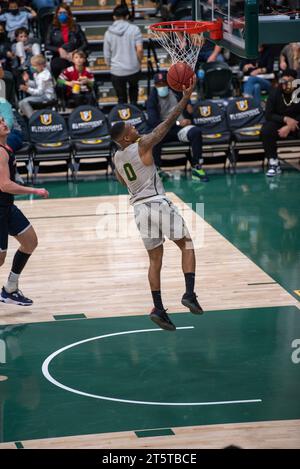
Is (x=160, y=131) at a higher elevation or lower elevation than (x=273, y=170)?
higher

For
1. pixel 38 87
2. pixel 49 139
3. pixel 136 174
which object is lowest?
pixel 49 139

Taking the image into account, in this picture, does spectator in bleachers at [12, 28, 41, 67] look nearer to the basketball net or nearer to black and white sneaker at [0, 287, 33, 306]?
the basketball net

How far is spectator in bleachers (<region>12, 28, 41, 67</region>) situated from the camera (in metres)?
18.3

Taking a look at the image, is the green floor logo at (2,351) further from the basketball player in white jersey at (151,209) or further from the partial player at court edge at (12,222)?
the basketball player in white jersey at (151,209)

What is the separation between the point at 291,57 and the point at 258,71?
1.94 m

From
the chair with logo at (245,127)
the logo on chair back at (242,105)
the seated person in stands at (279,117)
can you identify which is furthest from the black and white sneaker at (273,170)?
the logo on chair back at (242,105)

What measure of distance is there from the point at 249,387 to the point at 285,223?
541 centimetres

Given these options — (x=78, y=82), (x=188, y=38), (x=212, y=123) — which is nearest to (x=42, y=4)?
(x=78, y=82)

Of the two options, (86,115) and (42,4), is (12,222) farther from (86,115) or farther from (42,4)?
(42,4)

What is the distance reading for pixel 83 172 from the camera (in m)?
17.1

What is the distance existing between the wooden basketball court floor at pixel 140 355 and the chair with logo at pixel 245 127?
12.2ft

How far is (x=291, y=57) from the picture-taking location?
17.2 meters

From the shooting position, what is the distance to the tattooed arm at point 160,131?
8438 millimetres

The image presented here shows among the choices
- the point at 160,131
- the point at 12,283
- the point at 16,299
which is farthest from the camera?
the point at 16,299
